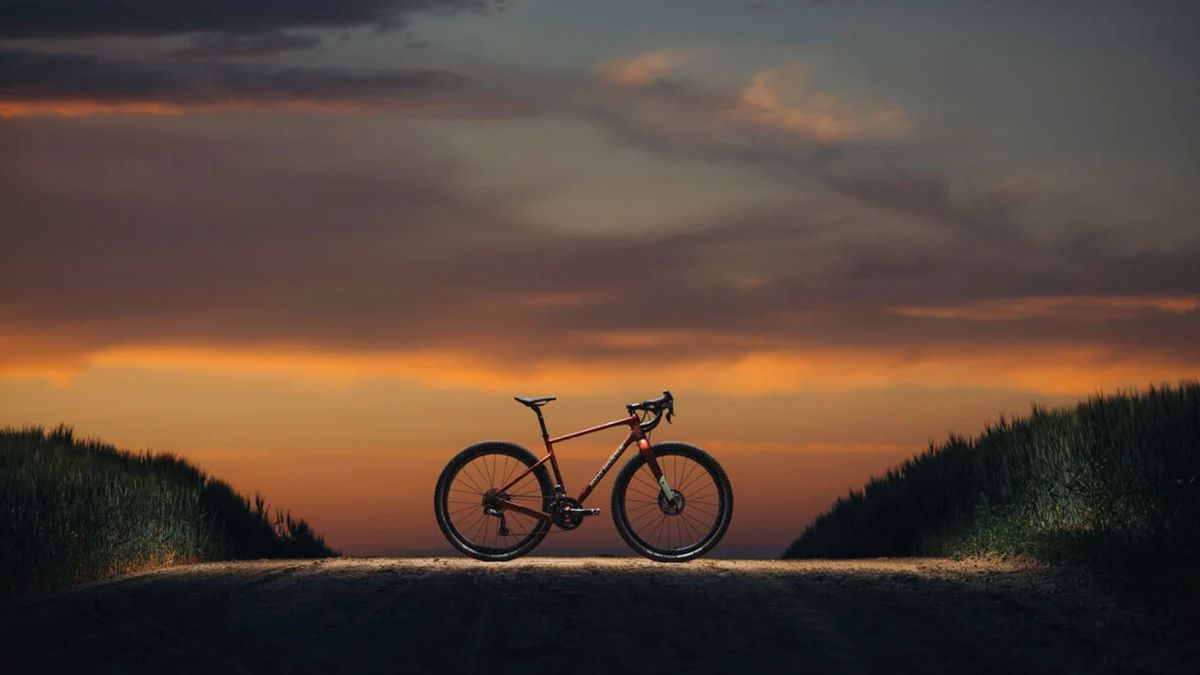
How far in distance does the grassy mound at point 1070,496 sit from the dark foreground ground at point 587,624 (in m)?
0.72

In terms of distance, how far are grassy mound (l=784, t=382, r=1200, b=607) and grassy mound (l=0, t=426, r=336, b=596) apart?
707cm

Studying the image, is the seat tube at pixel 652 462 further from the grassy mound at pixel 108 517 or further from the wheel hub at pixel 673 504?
the grassy mound at pixel 108 517

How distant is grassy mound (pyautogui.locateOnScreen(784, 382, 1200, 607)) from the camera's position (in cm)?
1020

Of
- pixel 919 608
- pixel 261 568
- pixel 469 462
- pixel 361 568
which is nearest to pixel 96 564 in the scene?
pixel 261 568

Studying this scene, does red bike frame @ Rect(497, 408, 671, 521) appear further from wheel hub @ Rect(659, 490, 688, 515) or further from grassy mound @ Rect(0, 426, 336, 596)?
grassy mound @ Rect(0, 426, 336, 596)

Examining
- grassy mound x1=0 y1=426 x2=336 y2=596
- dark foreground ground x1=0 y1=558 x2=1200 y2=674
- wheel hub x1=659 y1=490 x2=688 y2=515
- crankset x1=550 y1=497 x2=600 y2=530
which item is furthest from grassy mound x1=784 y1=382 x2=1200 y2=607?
grassy mound x1=0 y1=426 x2=336 y2=596

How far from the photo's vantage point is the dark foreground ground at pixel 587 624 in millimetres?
7508

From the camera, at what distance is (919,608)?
865 cm

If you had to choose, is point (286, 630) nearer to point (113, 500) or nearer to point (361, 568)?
point (361, 568)

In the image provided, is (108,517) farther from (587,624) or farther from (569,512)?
(587,624)

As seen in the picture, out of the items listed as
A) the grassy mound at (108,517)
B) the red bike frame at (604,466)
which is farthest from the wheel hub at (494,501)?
the grassy mound at (108,517)

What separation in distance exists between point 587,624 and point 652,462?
2.81 metres

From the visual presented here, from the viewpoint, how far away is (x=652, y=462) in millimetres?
10711

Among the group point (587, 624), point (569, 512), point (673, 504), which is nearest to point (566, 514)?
point (569, 512)
